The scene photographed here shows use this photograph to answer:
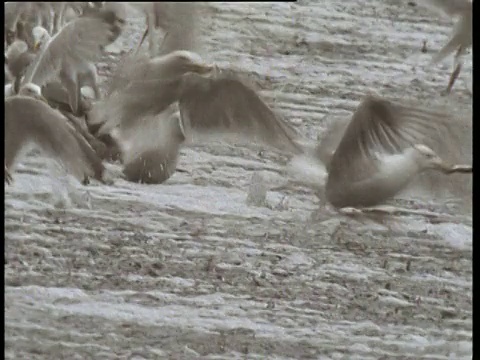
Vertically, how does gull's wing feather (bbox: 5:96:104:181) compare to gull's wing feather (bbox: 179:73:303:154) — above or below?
below

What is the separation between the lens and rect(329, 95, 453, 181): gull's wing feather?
113 centimetres

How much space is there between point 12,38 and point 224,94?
0.46 m

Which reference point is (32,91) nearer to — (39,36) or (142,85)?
(39,36)

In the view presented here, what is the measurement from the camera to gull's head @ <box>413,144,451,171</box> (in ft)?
3.75

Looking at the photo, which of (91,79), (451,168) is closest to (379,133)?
(451,168)

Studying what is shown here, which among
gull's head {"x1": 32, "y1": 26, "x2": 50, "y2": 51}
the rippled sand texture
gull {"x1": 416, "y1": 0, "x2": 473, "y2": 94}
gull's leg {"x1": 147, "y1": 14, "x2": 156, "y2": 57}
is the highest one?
gull {"x1": 416, "y1": 0, "x2": 473, "y2": 94}

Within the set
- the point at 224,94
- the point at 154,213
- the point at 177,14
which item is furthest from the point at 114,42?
the point at 154,213

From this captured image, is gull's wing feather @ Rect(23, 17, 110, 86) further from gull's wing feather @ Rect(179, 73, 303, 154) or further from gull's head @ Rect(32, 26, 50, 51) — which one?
gull's wing feather @ Rect(179, 73, 303, 154)

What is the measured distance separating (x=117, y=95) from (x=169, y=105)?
0.36 ft

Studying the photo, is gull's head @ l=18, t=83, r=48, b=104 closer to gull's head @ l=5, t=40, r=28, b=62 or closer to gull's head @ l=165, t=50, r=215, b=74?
gull's head @ l=5, t=40, r=28, b=62

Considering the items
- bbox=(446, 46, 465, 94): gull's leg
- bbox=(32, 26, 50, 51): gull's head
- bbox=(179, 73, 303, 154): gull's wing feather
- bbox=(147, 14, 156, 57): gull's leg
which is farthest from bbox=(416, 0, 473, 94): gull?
bbox=(32, 26, 50, 51): gull's head

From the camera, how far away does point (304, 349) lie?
1.13 metres

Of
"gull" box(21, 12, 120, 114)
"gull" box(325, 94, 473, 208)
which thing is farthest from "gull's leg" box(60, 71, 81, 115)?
"gull" box(325, 94, 473, 208)

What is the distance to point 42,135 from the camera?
3.68 feet
